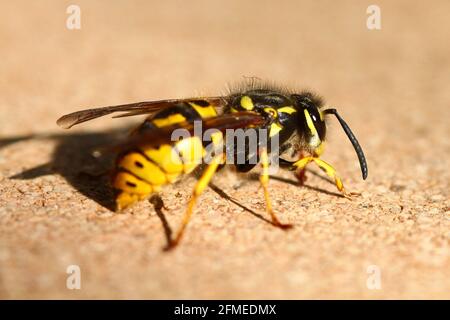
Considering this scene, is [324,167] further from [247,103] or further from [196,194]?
[196,194]

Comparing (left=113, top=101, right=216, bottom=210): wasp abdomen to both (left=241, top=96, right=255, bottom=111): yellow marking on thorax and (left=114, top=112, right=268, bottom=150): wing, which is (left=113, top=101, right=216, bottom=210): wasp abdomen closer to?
(left=114, top=112, right=268, bottom=150): wing

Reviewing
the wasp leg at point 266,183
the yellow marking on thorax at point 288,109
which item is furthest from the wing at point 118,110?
the wasp leg at point 266,183

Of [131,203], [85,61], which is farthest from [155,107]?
[85,61]

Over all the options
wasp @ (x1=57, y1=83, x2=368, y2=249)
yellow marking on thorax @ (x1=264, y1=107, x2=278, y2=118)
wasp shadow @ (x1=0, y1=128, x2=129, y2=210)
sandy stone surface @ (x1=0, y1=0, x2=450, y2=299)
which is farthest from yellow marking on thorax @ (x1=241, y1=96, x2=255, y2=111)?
wasp shadow @ (x1=0, y1=128, x2=129, y2=210)

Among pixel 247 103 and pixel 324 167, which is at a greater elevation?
pixel 247 103

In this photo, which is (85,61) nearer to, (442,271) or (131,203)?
(131,203)

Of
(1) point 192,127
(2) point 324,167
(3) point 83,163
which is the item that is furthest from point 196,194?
(3) point 83,163

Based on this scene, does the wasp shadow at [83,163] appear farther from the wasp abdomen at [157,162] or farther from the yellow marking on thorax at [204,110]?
the yellow marking on thorax at [204,110]
